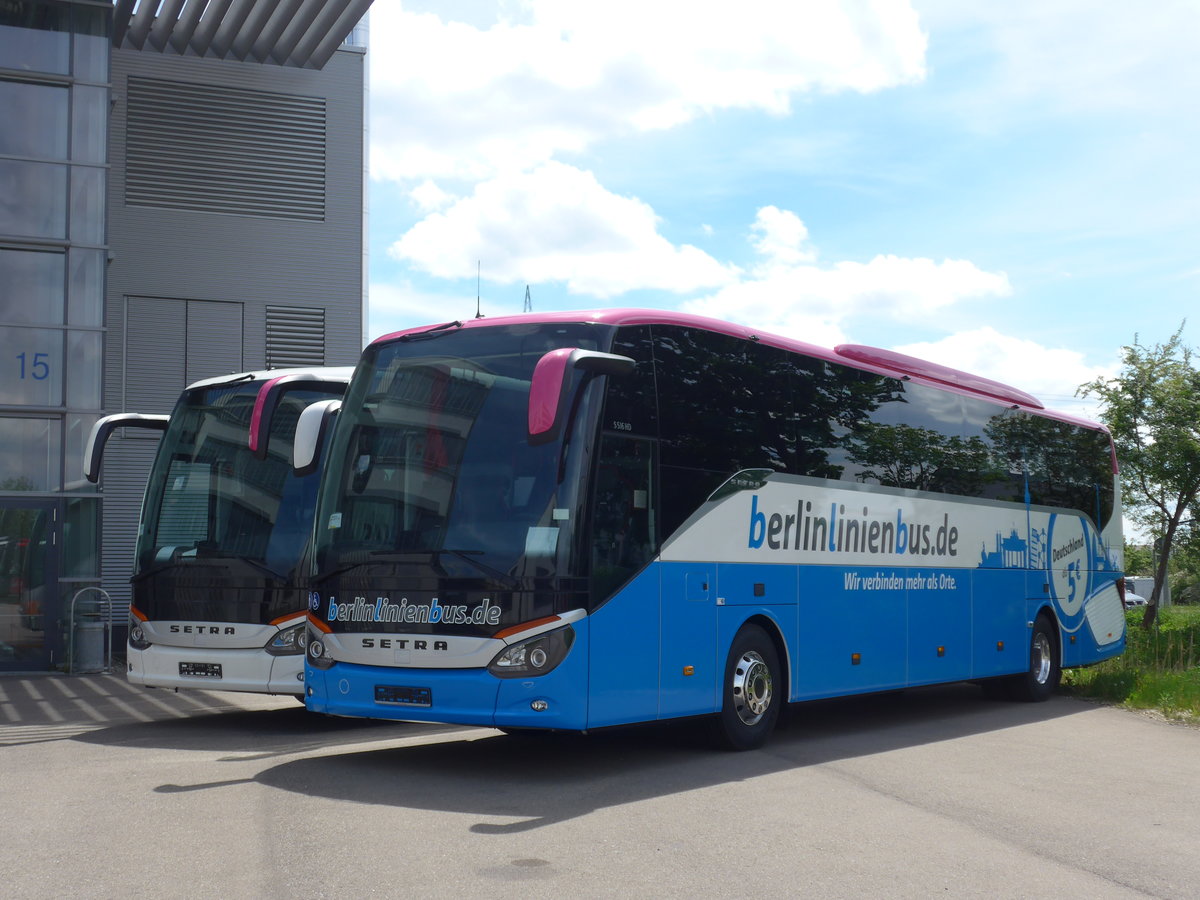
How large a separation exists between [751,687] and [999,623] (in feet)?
18.1

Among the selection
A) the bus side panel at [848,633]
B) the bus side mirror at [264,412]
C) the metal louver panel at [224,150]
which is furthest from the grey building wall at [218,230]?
the bus side panel at [848,633]

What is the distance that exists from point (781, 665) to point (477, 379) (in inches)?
143

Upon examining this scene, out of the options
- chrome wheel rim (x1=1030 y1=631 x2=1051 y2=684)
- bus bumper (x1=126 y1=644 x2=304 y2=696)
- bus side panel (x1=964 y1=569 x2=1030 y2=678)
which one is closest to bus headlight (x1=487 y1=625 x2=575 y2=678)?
bus bumper (x1=126 y1=644 x2=304 y2=696)

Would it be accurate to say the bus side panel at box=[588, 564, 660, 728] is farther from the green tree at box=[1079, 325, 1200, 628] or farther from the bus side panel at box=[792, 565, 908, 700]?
the green tree at box=[1079, 325, 1200, 628]

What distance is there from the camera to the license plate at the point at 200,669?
11.9 meters

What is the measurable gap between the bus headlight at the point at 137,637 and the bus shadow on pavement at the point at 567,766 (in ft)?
9.60

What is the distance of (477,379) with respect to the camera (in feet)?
31.0

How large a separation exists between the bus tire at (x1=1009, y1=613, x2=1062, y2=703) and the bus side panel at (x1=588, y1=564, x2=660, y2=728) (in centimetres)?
779

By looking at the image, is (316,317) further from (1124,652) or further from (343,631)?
(343,631)

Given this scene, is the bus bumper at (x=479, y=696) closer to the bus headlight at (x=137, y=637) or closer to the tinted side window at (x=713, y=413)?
the tinted side window at (x=713, y=413)

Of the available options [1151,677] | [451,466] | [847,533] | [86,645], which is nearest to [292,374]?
[451,466]

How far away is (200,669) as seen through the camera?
39.4 ft

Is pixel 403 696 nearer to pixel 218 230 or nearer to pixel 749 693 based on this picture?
pixel 749 693

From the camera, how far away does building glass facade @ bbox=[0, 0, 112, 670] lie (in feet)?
62.8
